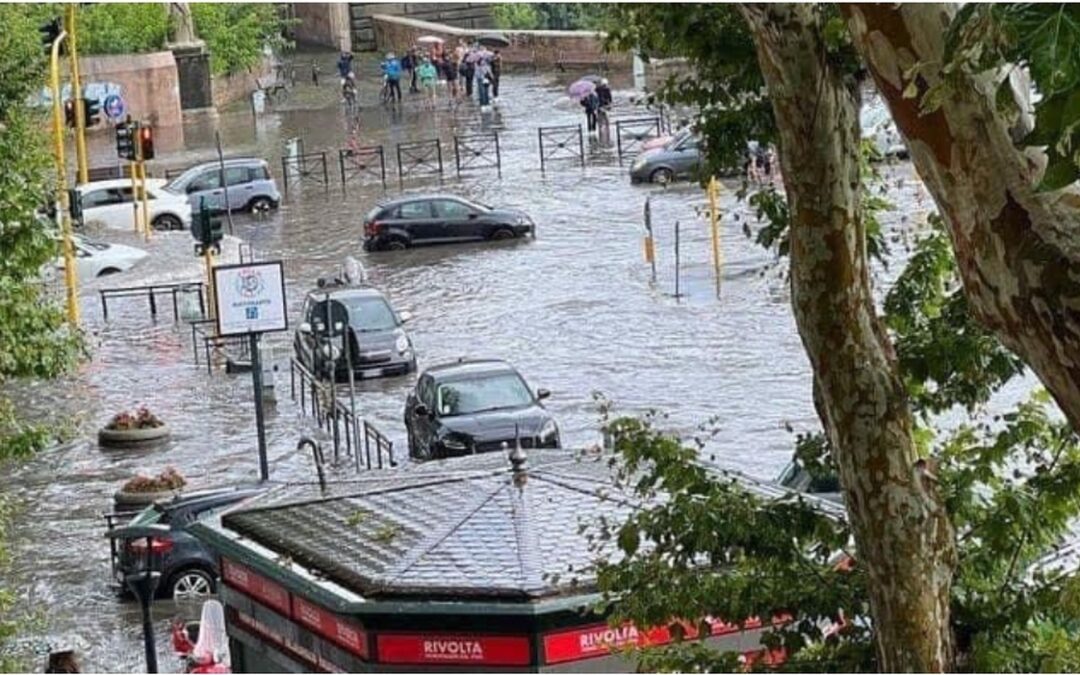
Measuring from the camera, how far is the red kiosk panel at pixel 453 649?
10936mm

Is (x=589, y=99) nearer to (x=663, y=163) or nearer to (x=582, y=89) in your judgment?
(x=582, y=89)

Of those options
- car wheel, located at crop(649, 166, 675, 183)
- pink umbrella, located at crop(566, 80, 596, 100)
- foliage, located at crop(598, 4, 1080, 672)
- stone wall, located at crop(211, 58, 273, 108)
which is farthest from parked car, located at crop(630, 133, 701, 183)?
foliage, located at crop(598, 4, 1080, 672)

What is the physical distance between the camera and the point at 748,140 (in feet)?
33.4

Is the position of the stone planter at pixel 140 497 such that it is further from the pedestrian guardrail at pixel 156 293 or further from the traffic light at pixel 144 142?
the traffic light at pixel 144 142

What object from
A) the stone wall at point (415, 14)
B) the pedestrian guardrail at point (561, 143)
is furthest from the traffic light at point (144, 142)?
the stone wall at point (415, 14)

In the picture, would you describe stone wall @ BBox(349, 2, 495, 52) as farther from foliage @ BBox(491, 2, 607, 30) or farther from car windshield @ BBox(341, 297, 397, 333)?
car windshield @ BBox(341, 297, 397, 333)

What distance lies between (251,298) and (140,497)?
2659mm

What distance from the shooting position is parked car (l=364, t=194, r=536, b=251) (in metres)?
43.6

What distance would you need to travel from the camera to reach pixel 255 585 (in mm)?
12539

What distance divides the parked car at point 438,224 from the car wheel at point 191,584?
800 inches

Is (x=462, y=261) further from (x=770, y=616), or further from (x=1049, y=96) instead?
(x=1049, y=96)

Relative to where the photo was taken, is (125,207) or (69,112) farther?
(125,207)

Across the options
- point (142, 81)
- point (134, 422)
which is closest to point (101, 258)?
point (134, 422)

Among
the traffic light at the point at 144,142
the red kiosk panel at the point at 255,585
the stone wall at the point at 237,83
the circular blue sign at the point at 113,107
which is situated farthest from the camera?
the stone wall at the point at 237,83
